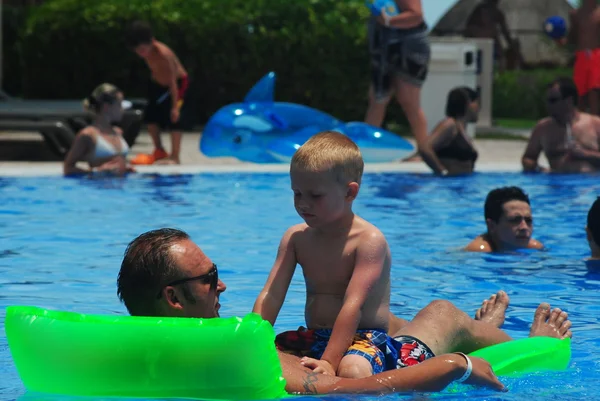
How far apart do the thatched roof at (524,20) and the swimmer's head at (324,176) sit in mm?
30331

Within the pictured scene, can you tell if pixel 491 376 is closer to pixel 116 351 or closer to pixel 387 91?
pixel 116 351

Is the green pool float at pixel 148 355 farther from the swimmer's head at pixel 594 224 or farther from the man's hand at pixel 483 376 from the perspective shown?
the swimmer's head at pixel 594 224

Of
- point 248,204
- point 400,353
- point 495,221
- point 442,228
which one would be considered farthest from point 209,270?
point 248,204

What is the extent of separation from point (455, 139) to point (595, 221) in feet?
15.9

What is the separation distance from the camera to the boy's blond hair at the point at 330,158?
369 centimetres

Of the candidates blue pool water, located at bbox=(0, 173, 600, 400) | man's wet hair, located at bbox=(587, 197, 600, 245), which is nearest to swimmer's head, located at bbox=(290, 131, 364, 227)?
blue pool water, located at bbox=(0, 173, 600, 400)

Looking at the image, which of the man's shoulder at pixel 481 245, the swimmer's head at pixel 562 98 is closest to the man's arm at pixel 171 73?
the swimmer's head at pixel 562 98

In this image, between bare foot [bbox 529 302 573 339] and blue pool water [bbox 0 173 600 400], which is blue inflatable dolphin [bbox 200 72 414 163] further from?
bare foot [bbox 529 302 573 339]

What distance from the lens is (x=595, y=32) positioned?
1414 cm

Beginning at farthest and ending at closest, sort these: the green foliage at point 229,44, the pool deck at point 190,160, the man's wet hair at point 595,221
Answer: the green foliage at point 229,44, the pool deck at point 190,160, the man's wet hair at point 595,221

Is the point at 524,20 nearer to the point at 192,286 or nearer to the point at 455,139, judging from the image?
the point at 455,139

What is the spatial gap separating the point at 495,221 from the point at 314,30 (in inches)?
379

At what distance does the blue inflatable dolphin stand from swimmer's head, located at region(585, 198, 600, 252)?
→ 4826 millimetres

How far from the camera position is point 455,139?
10.9m
